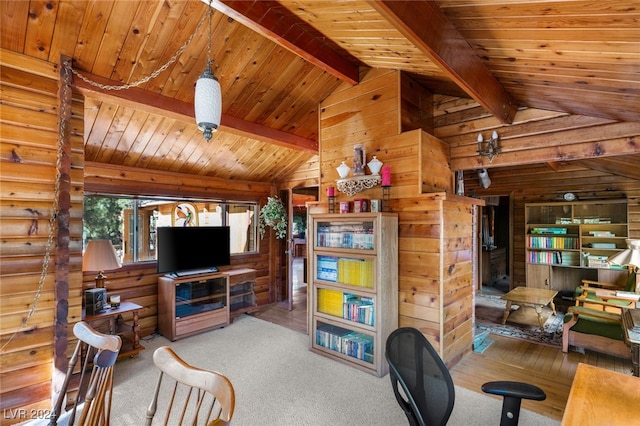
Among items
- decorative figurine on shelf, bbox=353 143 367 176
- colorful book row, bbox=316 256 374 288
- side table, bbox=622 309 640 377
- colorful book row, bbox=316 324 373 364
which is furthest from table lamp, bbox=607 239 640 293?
decorative figurine on shelf, bbox=353 143 367 176

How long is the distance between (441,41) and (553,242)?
6012 millimetres

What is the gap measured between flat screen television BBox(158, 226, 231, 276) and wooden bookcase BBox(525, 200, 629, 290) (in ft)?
20.0

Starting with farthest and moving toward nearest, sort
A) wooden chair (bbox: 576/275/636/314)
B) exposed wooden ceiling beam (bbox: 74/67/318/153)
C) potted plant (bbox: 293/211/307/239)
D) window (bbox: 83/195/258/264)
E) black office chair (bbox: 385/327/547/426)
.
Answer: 1. potted plant (bbox: 293/211/307/239)
2. window (bbox: 83/195/258/264)
3. wooden chair (bbox: 576/275/636/314)
4. exposed wooden ceiling beam (bbox: 74/67/318/153)
5. black office chair (bbox: 385/327/547/426)

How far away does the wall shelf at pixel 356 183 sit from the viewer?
3.52 m

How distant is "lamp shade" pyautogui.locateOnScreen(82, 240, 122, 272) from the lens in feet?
10.4

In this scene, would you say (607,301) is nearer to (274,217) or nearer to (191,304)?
(274,217)

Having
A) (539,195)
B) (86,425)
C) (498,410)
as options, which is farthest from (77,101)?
(539,195)

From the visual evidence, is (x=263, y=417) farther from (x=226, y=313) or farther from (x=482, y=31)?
(x=482, y=31)

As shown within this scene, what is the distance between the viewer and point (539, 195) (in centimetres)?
647

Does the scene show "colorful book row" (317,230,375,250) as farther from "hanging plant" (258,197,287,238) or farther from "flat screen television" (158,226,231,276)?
"hanging plant" (258,197,287,238)

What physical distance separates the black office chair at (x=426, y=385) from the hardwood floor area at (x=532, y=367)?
61.7 inches

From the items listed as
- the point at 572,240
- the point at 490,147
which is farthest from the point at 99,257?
the point at 572,240

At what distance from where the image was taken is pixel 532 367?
3338 millimetres

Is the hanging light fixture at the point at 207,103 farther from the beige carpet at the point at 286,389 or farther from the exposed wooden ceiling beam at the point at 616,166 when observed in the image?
the exposed wooden ceiling beam at the point at 616,166
